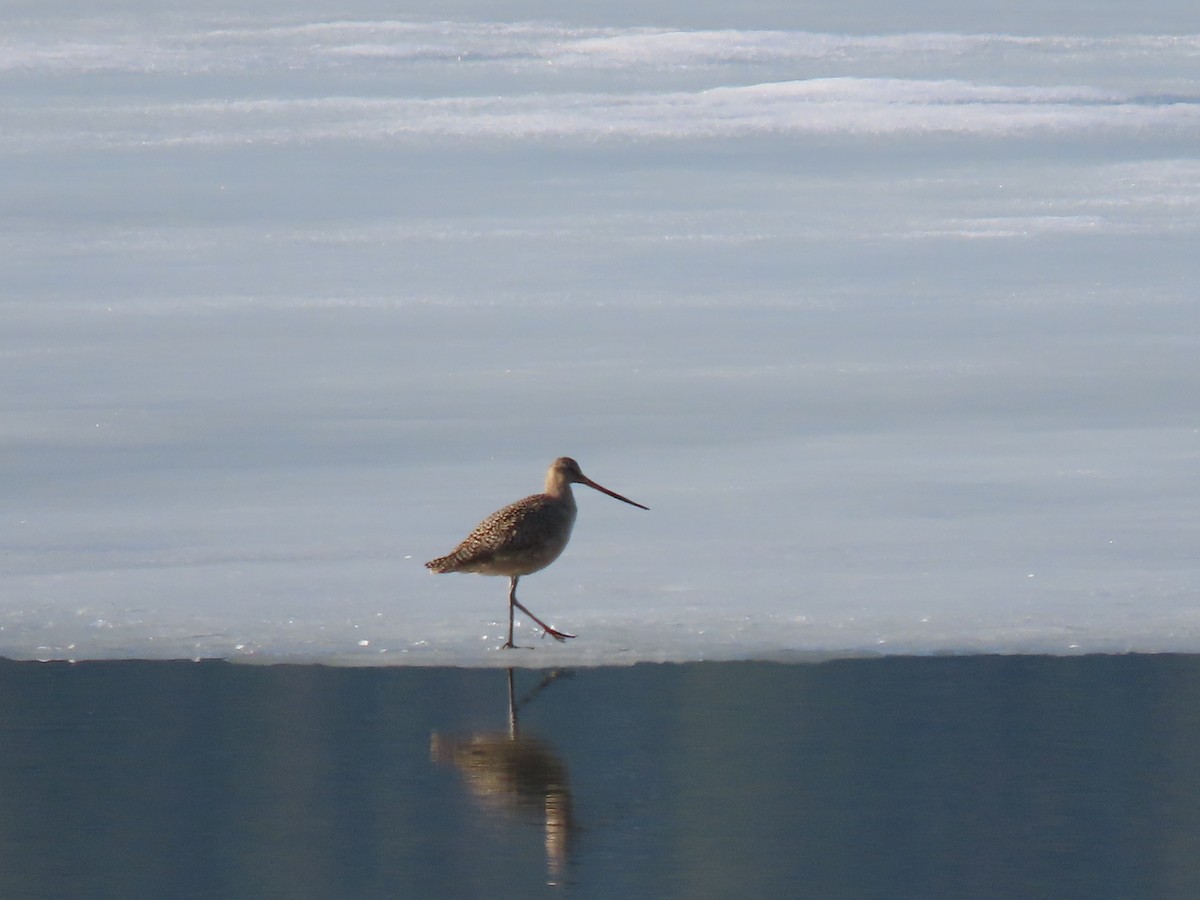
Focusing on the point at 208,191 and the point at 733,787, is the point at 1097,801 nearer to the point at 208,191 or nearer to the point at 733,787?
the point at 733,787

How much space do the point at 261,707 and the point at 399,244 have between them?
785 centimetres

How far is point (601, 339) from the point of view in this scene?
36.8 ft

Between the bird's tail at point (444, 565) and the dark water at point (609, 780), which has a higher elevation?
the bird's tail at point (444, 565)

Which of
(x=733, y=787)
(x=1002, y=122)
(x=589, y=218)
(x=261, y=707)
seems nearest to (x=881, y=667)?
(x=733, y=787)

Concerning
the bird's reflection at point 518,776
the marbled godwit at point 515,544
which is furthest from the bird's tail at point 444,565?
the bird's reflection at point 518,776

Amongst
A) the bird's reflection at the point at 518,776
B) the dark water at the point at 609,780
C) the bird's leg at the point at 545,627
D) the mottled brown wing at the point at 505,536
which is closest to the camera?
the dark water at the point at 609,780

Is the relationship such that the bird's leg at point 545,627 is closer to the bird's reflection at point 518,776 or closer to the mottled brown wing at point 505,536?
the mottled brown wing at point 505,536

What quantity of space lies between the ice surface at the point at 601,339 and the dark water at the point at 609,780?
37 centimetres

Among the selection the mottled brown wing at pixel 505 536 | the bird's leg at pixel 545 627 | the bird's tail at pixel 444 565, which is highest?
the mottled brown wing at pixel 505 536

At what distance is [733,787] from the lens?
4867 millimetres

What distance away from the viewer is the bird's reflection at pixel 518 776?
179 inches

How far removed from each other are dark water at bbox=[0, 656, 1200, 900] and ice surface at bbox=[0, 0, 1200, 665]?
14.4 inches

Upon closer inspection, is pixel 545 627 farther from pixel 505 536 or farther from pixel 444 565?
pixel 444 565

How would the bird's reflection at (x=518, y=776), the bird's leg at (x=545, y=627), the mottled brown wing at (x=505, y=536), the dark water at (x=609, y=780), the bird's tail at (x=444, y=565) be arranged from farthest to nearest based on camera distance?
the bird's tail at (x=444, y=565), the mottled brown wing at (x=505, y=536), the bird's leg at (x=545, y=627), the bird's reflection at (x=518, y=776), the dark water at (x=609, y=780)
